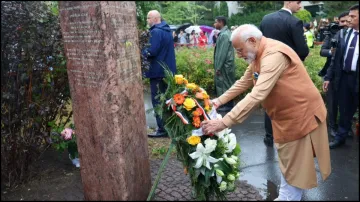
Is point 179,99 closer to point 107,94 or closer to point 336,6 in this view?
point 107,94

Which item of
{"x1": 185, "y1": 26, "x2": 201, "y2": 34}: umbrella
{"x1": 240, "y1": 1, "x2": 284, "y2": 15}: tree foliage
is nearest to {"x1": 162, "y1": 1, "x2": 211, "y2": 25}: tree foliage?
{"x1": 185, "y1": 26, "x2": 201, "y2": 34}: umbrella

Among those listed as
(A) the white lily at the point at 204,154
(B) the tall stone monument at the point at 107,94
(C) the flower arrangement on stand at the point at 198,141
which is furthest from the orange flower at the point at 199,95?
(B) the tall stone monument at the point at 107,94

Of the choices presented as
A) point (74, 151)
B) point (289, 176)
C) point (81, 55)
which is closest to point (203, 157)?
point (289, 176)

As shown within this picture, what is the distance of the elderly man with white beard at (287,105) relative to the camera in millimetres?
2863

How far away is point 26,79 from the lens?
377 cm

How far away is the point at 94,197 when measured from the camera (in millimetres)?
3213

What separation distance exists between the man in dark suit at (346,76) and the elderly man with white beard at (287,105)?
7.03 feet

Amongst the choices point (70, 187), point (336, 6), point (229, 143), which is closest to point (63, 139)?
point (70, 187)

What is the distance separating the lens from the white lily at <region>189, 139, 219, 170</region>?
2988 mm

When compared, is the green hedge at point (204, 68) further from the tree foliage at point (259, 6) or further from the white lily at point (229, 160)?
the tree foliage at point (259, 6)

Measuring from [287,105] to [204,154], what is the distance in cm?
83

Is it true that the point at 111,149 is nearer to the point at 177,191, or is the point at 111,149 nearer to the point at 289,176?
the point at 177,191

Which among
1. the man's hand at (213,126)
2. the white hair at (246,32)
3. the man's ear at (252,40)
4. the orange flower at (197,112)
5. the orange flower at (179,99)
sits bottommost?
the man's hand at (213,126)

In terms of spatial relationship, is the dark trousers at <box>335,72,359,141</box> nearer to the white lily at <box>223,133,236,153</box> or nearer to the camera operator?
the camera operator
